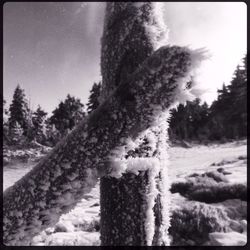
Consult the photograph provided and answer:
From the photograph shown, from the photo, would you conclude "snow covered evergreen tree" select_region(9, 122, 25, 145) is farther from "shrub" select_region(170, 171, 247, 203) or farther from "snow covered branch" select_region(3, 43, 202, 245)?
"snow covered branch" select_region(3, 43, 202, 245)

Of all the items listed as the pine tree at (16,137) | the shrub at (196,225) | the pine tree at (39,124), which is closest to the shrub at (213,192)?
the shrub at (196,225)

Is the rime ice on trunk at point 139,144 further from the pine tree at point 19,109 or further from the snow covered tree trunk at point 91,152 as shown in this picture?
the pine tree at point 19,109

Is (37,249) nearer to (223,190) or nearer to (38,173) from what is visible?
(38,173)

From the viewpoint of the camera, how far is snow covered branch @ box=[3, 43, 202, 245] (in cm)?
114

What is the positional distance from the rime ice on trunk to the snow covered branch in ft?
1.53

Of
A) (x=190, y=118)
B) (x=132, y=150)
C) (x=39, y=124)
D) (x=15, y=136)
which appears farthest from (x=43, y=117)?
(x=132, y=150)

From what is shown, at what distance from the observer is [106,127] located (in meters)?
1.19

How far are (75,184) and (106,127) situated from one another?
298mm

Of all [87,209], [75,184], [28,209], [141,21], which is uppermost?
[141,21]

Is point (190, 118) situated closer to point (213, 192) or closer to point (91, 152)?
point (213, 192)

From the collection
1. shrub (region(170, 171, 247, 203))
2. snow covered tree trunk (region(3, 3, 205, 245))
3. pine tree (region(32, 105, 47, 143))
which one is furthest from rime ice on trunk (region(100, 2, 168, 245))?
pine tree (region(32, 105, 47, 143))

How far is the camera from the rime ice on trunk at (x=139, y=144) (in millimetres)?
1655

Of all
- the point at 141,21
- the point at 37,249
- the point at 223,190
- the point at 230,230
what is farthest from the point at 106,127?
the point at 223,190

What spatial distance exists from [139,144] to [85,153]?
0.51m
